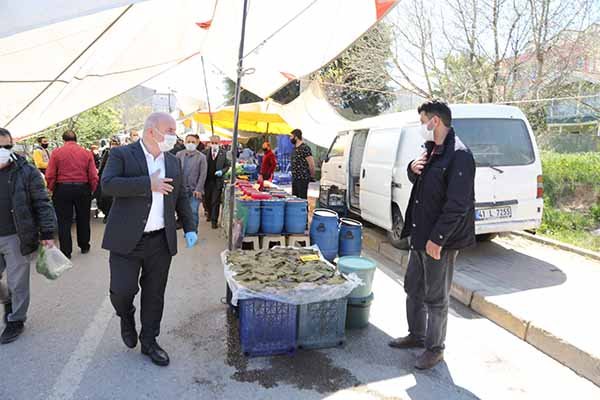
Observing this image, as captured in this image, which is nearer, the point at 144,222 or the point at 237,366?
the point at 144,222

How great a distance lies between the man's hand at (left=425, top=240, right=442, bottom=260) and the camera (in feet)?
9.82

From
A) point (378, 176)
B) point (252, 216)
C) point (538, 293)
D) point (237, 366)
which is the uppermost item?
point (378, 176)

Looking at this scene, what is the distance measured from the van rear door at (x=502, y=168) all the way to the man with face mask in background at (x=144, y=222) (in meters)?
3.89

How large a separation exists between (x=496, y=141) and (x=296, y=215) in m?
2.87

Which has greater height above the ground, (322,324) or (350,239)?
(350,239)

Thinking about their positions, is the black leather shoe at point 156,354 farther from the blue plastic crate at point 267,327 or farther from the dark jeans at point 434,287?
the dark jeans at point 434,287

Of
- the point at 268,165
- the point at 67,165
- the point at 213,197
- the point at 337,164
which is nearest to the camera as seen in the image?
the point at 67,165

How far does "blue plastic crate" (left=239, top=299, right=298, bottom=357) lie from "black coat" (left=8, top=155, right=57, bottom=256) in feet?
6.07

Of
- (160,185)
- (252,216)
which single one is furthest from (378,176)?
(160,185)

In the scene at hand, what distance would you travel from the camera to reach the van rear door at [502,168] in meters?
5.30

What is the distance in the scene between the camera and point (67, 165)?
5922mm

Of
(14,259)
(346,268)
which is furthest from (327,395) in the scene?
(14,259)

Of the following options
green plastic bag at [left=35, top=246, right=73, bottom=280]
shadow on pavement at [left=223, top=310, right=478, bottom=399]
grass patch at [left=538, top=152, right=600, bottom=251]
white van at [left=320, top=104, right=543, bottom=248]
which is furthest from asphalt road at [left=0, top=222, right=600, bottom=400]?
grass patch at [left=538, top=152, right=600, bottom=251]

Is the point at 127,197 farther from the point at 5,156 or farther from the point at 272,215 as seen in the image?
the point at 272,215
